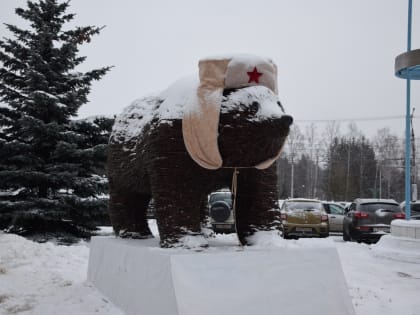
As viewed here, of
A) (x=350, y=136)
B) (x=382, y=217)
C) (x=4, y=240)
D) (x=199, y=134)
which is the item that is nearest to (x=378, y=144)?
(x=350, y=136)

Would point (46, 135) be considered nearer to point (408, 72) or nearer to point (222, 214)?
point (222, 214)

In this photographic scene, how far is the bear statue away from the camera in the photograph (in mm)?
3184

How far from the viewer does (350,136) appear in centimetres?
3731

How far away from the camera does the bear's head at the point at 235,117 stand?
3150mm

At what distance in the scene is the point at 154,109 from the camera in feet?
12.9

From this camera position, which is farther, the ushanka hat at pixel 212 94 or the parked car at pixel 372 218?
the parked car at pixel 372 218

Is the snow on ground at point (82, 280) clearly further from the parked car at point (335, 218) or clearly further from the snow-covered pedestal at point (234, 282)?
the parked car at point (335, 218)

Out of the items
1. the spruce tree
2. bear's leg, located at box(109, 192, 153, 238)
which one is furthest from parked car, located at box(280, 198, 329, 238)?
bear's leg, located at box(109, 192, 153, 238)

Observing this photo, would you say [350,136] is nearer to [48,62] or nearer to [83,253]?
[48,62]

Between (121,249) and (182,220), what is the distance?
2.50ft

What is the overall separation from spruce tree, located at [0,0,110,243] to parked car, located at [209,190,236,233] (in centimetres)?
273

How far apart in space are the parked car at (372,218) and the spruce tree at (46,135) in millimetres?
5788

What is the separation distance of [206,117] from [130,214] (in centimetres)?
183

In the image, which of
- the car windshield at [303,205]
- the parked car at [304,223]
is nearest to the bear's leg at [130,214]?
the parked car at [304,223]
